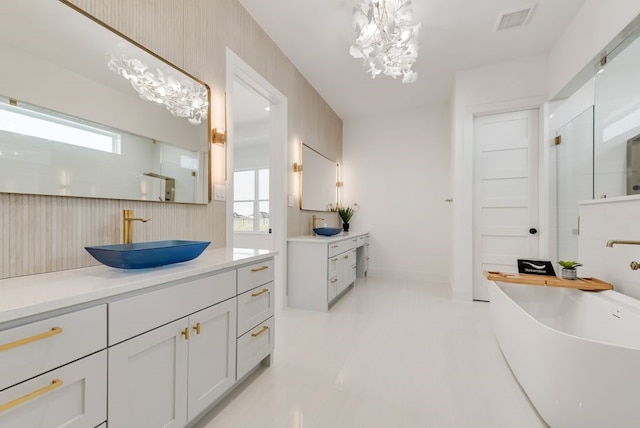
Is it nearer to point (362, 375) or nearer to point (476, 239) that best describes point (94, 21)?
point (362, 375)

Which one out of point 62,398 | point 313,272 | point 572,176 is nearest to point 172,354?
point 62,398

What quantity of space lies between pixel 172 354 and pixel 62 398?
1.22ft

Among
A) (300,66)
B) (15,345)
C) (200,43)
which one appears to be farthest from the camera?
(300,66)

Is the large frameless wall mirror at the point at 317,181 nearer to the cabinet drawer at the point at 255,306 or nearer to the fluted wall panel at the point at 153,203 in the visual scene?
the fluted wall panel at the point at 153,203

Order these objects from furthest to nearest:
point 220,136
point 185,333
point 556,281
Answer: point 220,136, point 556,281, point 185,333

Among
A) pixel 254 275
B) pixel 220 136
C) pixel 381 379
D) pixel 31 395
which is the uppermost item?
pixel 220 136

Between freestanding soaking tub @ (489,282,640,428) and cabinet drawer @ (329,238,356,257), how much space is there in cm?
159

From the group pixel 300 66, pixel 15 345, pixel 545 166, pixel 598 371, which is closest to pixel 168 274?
pixel 15 345

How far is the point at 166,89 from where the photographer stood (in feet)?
5.49

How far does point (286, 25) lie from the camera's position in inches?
103

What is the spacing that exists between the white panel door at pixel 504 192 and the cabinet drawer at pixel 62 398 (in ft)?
12.1

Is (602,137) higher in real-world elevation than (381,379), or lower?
higher

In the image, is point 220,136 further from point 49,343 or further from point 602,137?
point 602,137

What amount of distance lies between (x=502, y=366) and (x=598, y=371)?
3.09 ft
